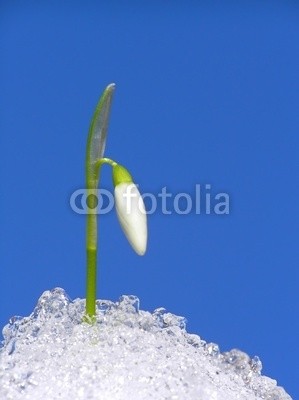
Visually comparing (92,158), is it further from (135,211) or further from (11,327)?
(11,327)

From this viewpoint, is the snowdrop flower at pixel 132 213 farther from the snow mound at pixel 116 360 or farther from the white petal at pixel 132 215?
the snow mound at pixel 116 360

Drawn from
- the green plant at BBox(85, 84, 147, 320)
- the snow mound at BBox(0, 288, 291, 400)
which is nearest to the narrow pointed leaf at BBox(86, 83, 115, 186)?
the green plant at BBox(85, 84, 147, 320)

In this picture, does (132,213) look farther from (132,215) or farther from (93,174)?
(93,174)

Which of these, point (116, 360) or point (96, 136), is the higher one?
point (96, 136)

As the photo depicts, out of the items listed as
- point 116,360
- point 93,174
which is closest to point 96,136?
point 93,174

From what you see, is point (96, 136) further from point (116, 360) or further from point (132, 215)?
point (116, 360)

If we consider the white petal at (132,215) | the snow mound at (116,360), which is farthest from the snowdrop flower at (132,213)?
the snow mound at (116,360)

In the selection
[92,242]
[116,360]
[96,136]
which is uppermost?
[96,136]

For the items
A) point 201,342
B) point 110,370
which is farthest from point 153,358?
point 201,342
